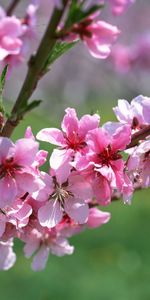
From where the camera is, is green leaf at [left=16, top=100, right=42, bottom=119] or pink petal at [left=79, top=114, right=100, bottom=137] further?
pink petal at [left=79, top=114, right=100, bottom=137]

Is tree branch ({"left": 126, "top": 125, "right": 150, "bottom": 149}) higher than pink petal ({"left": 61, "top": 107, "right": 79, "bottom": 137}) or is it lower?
lower

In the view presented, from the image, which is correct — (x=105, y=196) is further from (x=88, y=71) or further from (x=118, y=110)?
(x=88, y=71)

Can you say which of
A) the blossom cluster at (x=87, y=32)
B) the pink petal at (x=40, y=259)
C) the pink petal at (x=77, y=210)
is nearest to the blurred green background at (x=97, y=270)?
the pink petal at (x=40, y=259)

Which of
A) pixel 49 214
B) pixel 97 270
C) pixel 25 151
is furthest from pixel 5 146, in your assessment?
pixel 97 270

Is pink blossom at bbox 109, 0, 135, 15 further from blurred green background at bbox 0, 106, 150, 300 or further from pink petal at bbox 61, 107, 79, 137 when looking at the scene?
Result: blurred green background at bbox 0, 106, 150, 300

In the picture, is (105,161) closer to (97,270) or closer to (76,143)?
(76,143)

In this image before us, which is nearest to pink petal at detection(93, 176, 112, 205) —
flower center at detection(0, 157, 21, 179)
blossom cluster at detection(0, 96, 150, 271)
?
blossom cluster at detection(0, 96, 150, 271)
